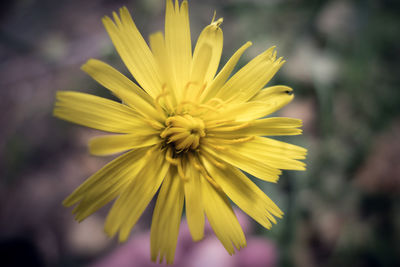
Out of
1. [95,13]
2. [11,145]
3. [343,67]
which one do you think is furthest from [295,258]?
[95,13]

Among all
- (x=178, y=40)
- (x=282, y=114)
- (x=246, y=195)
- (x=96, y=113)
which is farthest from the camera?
(x=282, y=114)

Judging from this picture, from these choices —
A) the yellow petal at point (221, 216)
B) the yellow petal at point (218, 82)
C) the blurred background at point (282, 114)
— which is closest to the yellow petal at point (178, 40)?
the yellow petal at point (218, 82)

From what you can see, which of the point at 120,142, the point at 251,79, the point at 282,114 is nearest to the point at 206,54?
the point at 251,79

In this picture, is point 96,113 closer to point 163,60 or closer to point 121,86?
point 121,86

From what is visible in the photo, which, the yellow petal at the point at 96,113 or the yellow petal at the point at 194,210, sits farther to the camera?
the yellow petal at the point at 194,210

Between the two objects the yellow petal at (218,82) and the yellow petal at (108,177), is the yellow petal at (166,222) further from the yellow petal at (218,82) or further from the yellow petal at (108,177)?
the yellow petal at (218,82)

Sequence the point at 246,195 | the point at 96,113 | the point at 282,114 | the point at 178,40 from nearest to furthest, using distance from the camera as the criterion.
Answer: the point at 96,113 → the point at 178,40 → the point at 246,195 → the point at 282,114

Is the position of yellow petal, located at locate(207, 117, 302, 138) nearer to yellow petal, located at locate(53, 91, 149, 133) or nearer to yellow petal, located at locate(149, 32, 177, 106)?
yellow petal, located at locate(149, 32, 177, 106)
